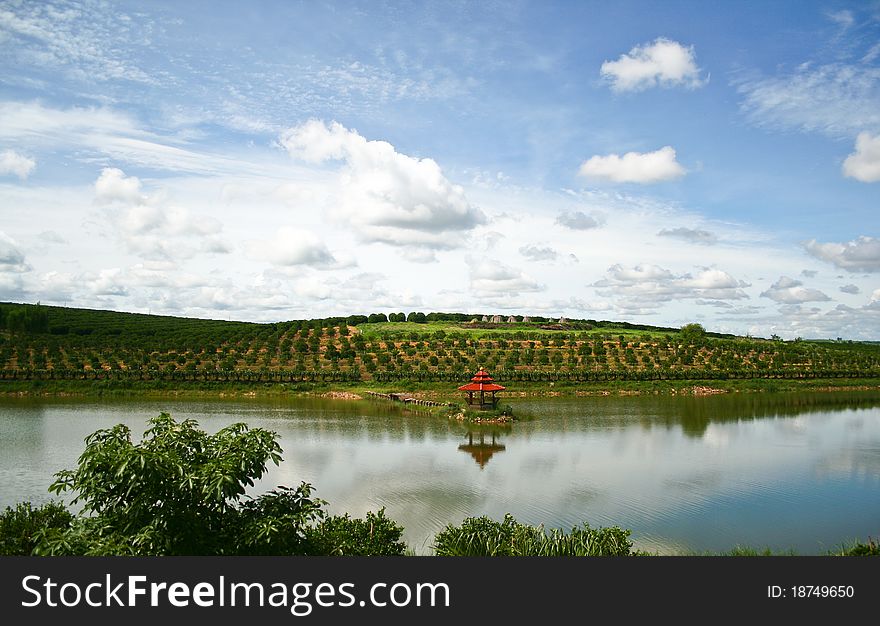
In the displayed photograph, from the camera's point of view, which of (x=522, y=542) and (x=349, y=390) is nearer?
(x=522, y=542)

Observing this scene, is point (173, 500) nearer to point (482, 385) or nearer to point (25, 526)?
point (25, 526)

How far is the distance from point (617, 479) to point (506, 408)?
700 inches

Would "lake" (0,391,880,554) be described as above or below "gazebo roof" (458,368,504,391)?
below

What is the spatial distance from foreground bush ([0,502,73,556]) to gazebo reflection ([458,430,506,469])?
14296mm

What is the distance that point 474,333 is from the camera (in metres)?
79.9

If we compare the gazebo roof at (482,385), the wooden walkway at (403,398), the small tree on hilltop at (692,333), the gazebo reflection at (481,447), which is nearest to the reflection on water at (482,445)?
the gazebo reflection at (481,447)

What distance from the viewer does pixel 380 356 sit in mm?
63188

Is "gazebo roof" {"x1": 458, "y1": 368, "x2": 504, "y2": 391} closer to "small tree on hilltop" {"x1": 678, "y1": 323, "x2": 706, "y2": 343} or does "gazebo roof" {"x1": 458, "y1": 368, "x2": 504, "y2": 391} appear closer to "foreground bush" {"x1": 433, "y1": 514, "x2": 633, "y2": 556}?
"foreground bush" {"x1": 433, "y1": 514, "x2": 633, "y2": 556}

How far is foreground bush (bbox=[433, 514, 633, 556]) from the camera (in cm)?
1089

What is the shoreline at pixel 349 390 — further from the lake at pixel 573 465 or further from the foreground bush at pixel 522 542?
→ the foreground bush at pixel 522 542

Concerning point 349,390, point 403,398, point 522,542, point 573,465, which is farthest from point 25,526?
point 349,390

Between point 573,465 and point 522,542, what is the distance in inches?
480

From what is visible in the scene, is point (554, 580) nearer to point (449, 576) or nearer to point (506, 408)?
point (449, 576)

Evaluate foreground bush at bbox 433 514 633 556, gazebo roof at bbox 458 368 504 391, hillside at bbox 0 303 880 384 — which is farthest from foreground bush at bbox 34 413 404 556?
hillside at bbox 0 303 880 384
